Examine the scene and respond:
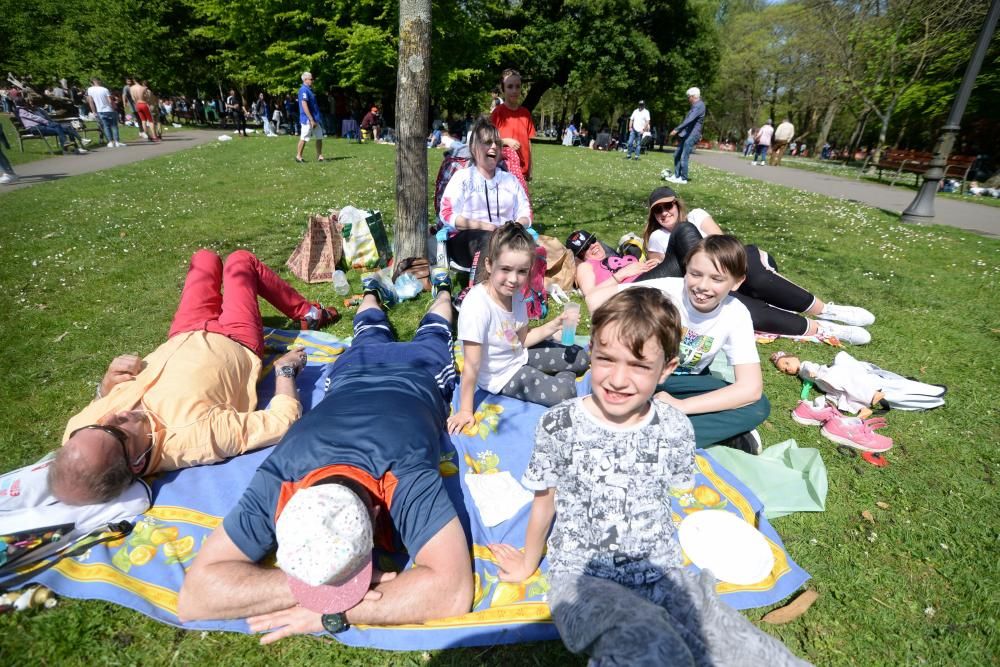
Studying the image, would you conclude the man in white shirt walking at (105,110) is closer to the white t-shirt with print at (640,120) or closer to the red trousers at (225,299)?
the red trousers at (225,299)

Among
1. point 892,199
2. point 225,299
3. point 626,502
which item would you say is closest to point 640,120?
point 892,199

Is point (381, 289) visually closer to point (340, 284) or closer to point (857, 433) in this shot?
point (340, 284)

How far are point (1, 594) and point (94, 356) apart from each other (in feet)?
8.61

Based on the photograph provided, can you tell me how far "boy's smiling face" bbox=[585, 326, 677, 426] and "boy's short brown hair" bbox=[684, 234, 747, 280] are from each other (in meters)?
1.31

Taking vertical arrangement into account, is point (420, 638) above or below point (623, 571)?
below

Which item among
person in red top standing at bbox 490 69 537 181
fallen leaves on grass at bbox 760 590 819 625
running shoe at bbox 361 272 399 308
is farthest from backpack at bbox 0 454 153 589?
person in red top standing at bbox 490 69 537 181

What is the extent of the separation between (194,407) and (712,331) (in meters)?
3.54

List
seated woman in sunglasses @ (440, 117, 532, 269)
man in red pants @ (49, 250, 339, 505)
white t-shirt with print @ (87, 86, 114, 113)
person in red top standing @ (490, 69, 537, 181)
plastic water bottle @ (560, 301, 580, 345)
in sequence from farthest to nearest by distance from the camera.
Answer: white t-shirt with print @ (87, 86, 114, 113)
person in red top standing @ (490, 69, 537, 181)
seated woman in sunglasses @ (440, 117, 532, 269)
plastic water bottle @ (560, 301, 580, 345)
man in red pants @ (49, 250, 339, 505)

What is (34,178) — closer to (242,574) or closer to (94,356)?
(94,356)

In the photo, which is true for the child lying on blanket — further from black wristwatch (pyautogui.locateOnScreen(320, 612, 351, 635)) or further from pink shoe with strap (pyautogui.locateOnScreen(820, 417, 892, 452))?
pink shoe with strap (pyautogui.locateOnScreen(820, 417, 892, 452))

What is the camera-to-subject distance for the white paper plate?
2541 millimetres

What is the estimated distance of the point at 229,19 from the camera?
2627 centimetres

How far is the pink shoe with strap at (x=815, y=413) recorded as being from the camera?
3908mm

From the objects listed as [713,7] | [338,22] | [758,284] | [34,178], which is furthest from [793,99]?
[34,178]
